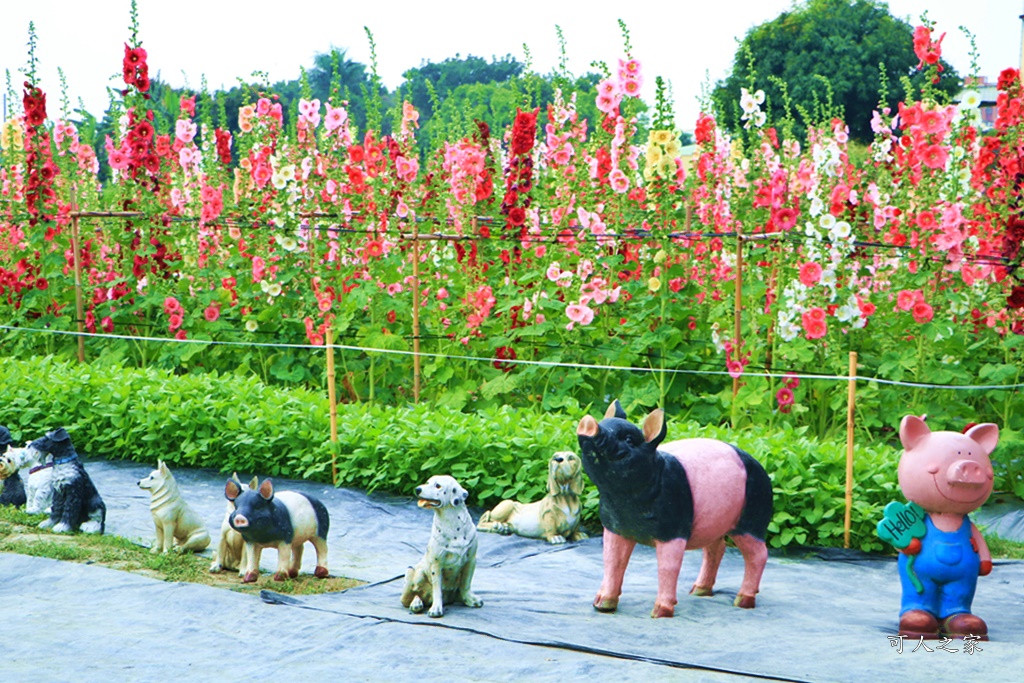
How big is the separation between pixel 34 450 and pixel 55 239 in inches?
157

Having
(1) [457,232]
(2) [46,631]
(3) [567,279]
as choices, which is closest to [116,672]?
(2) [46,631]

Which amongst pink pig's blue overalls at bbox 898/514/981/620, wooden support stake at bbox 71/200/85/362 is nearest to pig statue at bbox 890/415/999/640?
pink pig's blue overalls at bbox 898/514/981/620

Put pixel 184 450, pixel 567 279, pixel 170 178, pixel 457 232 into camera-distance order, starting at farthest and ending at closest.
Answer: pixel 170 178, pixel 457 232, pixel 567 279, pixel 184 450

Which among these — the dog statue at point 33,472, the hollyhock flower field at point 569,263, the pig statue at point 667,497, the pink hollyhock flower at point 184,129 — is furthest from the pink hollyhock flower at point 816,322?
the pink hollyhock flower at point 184,129

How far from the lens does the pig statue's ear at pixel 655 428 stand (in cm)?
427

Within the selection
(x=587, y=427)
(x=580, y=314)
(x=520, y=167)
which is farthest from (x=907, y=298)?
(x=587, y=427)

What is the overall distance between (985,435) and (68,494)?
390 centimetres

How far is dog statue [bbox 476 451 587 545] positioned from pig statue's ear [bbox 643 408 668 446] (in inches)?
40.9

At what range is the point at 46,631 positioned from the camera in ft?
13.4

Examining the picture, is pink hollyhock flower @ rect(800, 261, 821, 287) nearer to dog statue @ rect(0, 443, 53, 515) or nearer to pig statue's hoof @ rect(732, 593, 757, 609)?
pig statue's hoof @ rect(732, 593, 757, 609)

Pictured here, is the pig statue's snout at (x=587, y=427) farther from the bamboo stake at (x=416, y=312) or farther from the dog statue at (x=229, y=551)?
the bamboo stake at (x=416, y=312)

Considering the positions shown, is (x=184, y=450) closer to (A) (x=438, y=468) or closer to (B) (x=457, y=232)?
(A) (x=438, y=468)

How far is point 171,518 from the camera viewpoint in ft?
16.5

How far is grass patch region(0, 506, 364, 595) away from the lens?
4656 mm
